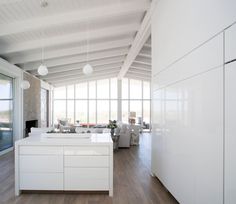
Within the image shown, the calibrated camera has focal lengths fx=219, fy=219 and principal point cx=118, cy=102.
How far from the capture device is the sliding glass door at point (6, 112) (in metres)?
6.73

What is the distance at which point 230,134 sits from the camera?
6.31 feet

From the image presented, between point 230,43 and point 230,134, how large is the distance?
2.63 feet

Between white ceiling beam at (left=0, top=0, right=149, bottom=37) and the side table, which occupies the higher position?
white ceiling beam at (left=0, top=0, right=149, bottom=37)

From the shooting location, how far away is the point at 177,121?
10.8 ft

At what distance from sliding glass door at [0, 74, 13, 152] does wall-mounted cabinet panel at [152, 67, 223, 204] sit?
5108 millimetres

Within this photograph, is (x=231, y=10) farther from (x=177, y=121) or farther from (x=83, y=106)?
(x=83, y=106)

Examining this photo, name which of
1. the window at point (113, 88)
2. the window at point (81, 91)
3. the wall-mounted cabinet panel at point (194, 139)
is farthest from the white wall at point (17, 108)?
the window at point (113, 88)

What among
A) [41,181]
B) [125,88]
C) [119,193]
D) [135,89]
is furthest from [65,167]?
[135,89]

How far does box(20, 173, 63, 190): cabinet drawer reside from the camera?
3625mm

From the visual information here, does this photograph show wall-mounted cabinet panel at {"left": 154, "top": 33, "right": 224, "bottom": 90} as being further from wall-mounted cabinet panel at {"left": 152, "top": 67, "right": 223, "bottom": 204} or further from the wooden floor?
the wooden floor

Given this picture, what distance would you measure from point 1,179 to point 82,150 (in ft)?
6.95

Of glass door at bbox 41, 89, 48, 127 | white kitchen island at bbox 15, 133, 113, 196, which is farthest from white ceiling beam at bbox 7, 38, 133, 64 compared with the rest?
glass door at bbox 41, 89, 48, 127

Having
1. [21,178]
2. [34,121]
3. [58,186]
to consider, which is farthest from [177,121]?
[34,121]

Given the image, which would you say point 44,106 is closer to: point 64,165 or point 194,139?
point 64,165
